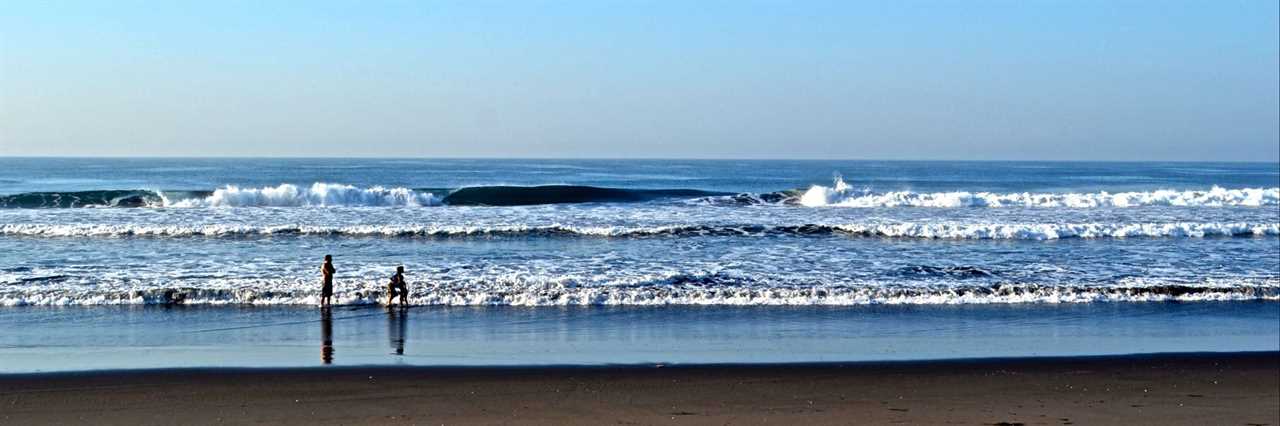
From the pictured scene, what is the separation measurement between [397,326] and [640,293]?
152 inches

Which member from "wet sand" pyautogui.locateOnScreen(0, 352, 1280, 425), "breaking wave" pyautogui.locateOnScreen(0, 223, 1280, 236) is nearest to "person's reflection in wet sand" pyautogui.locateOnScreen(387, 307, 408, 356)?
"wet sand" pyautogui.locateOnScreen(0, 352, 1280, 425)

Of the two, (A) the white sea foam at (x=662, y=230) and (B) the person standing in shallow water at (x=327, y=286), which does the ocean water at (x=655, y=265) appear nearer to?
(A) the white sea foam at (x=662, y=230)

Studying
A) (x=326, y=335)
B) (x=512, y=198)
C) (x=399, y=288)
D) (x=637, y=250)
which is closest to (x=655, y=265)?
(x=637, y=250)

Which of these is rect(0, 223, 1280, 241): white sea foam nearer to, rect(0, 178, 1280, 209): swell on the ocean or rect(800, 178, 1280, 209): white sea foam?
rect(0, 178, 1280, 209): swell on the ocean

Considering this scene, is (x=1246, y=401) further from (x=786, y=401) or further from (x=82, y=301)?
(x=82, y=301)

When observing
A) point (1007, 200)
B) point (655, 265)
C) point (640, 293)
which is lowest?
point (640, 293)

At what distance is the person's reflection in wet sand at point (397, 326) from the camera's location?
11.8m

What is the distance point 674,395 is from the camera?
9.39 meters

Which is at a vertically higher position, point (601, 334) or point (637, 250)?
point (637, 250)

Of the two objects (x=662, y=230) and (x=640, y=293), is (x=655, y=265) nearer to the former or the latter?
(x=640, y=293)

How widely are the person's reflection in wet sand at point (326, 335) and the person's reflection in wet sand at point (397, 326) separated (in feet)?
2.18

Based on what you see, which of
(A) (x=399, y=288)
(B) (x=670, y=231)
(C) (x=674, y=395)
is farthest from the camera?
(B) (x=670, y=231)

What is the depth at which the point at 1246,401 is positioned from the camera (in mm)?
9562

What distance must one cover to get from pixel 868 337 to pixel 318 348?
6.14 meters
